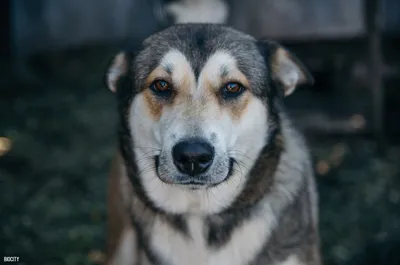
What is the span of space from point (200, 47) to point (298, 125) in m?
3.19

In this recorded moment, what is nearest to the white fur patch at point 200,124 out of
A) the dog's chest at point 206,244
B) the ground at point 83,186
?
the dog's chest at point 206,244

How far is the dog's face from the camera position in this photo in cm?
332

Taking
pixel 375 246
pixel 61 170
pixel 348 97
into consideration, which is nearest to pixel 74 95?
pixel 61 170

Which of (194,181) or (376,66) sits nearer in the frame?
(194,181)

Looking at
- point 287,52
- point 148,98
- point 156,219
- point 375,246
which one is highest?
point 287,52

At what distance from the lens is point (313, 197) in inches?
157

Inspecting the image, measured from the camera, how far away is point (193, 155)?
10.5 feet

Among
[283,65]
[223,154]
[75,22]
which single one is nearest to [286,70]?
[283,65]

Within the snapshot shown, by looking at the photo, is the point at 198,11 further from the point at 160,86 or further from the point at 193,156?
the point at 193,156

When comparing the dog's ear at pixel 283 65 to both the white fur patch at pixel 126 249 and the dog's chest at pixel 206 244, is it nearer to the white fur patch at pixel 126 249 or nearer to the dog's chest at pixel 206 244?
the dog's chest at pixel 206 244

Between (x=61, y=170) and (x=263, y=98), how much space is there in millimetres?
3223

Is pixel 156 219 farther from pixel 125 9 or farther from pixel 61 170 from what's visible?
pixel 125 9

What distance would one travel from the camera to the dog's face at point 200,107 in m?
3.32

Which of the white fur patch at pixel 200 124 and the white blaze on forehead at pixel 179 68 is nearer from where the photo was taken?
the white fur patch at pixel 200 124
